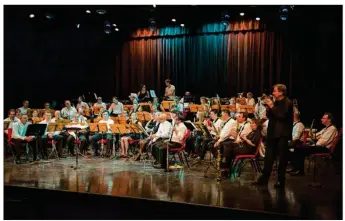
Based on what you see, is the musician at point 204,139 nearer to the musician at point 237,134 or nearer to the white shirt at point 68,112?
the musician at point 237,134

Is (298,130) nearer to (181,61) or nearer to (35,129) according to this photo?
(35,129)

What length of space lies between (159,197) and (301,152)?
2637 mm

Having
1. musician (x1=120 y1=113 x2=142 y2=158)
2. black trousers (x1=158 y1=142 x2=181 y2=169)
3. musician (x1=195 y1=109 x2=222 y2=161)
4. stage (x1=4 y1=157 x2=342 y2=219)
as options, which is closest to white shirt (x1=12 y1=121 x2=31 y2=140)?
stage (x1=4 y1=157 x2=342 y2=219)

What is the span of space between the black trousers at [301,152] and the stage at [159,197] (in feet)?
0.81

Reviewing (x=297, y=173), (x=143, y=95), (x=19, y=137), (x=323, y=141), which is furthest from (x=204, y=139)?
(x=143, y=95)

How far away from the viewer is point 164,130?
8.45 metres

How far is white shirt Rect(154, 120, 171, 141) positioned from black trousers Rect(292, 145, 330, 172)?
2.32 metres

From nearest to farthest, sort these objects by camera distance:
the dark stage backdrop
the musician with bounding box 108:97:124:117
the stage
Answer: the stage, the musician with bounding box 108:97:124:117, the dark stage backdrop

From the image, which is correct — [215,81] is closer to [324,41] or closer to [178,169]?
[324,41]

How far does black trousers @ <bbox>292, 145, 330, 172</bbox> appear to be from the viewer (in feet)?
22.5

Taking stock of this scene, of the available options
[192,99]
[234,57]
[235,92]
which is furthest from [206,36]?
[192,99]

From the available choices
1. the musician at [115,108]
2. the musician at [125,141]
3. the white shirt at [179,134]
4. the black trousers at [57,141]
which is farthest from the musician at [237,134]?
the musician at [115,108]

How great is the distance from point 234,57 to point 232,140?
29.3ft

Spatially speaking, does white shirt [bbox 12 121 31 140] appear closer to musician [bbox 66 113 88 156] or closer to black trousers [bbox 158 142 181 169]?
musician [bbox 66 113 88 156]
